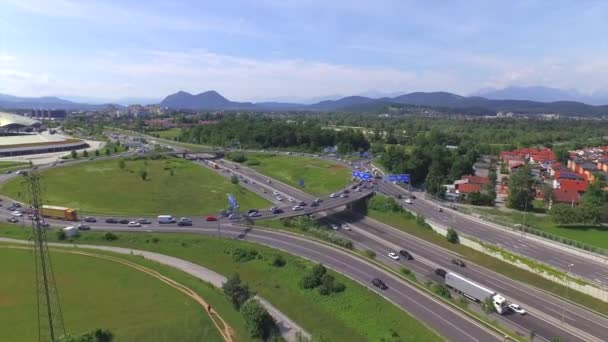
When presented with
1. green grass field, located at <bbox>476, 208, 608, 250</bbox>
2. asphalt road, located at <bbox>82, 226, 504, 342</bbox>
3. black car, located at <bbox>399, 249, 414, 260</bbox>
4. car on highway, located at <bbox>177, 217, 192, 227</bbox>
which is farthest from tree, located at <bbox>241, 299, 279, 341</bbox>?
green grass field, located at <bbox>476, 208, 608, 250</bbox>

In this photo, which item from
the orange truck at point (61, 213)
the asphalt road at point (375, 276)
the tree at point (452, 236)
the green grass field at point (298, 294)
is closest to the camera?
the asphalt road at point (375, 276)

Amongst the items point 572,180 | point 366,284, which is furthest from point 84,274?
point 572,180

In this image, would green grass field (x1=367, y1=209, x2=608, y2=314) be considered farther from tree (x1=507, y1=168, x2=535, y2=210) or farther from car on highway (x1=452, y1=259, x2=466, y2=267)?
tree (x1=507, y1=168, x2=535, y2=210)

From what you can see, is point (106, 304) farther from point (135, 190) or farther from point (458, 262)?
point (135, 190)

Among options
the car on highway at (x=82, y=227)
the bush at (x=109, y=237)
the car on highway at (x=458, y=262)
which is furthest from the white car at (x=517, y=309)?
the car on highway at (x=82, y=227)

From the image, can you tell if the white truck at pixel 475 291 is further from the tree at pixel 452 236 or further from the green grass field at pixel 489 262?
the tree at pixel 452 236

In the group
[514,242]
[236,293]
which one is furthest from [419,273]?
[236,293]

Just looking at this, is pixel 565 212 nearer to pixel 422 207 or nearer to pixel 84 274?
pixel 422 207
